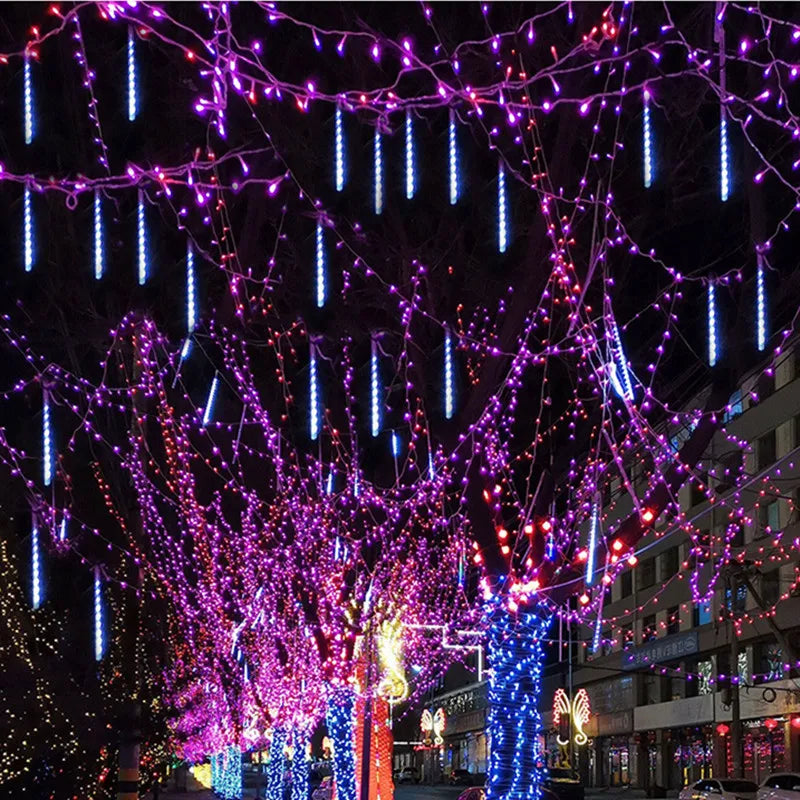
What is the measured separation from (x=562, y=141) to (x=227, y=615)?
66.6 ft

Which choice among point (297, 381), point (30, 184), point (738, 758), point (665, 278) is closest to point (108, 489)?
point (297, 381)

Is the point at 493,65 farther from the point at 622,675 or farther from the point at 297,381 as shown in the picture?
the point at 622,675

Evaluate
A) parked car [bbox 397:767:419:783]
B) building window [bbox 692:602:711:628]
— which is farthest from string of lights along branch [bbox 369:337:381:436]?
parked car [bbox 397:767:419:783]

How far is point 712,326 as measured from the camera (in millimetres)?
11094

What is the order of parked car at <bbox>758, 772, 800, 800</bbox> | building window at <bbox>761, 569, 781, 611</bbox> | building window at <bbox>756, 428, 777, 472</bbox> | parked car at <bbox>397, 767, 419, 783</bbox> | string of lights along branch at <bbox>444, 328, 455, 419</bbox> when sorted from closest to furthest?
string of lights along branch at <bbox>444, 328, 455, 419</bbox>, parked car at <bbox>758, 772, 800, 800</bbox>, building window at <bbox>761, 569, 781, 611</bbox>, building window at <bbox>756, 428, 777, 472</bbox>, parked car at <bbox>397, 767, 419, 783</bbox>

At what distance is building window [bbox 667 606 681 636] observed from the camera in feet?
160

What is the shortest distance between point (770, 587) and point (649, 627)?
1179 cm

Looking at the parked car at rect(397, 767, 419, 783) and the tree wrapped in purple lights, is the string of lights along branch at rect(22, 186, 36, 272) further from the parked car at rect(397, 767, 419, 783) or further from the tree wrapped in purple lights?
the parked car at rect(397, 767, 419, 783)

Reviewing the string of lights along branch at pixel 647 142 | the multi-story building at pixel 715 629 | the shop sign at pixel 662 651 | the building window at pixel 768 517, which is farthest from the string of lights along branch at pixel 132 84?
the shop sign at pixel 662 651

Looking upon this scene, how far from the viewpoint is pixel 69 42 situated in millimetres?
11227

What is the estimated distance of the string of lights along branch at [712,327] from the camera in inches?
433

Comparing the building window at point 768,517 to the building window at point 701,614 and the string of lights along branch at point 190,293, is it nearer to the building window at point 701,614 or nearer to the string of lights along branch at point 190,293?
the building window at point 701,614

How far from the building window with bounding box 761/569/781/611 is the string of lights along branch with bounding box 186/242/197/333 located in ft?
101

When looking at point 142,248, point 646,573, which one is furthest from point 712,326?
point 646,573
